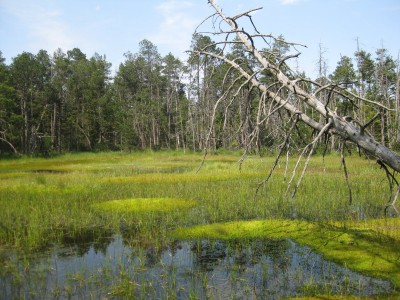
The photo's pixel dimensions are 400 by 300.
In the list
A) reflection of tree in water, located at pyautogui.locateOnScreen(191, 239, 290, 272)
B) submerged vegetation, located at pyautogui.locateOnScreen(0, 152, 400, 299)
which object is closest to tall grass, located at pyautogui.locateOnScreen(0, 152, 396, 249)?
submerged vegetation, located at pyautogui.locateOnScreen(0, 152, 400, 299)

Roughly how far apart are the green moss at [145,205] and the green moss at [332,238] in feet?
8.95

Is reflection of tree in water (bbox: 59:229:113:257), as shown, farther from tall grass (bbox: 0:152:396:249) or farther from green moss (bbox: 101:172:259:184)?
green moss (bbox: 101:172:259:184)

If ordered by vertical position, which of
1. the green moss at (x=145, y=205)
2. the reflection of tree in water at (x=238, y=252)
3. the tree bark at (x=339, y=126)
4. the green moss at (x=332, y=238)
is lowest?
the reflection of tree in water at (x=238, y=252)

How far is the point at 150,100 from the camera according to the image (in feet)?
197

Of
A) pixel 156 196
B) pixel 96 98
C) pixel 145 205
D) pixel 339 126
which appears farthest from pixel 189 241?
pixel 96 98

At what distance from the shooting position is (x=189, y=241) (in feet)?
27.1

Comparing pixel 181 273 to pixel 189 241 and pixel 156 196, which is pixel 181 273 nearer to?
pixel 189 241

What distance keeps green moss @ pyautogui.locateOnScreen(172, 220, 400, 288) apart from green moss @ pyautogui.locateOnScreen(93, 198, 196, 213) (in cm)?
273

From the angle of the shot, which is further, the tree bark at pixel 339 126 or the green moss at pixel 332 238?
the green moss at pixel 332 238

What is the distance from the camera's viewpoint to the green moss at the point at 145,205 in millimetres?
11430

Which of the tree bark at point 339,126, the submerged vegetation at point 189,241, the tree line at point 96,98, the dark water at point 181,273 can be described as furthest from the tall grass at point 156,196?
the tree line at point 96,98

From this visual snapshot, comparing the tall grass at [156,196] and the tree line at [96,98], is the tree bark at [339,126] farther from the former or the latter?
the tree line at [96,98]

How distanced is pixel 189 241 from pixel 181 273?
1.89 m

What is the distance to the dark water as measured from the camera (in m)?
5.55
